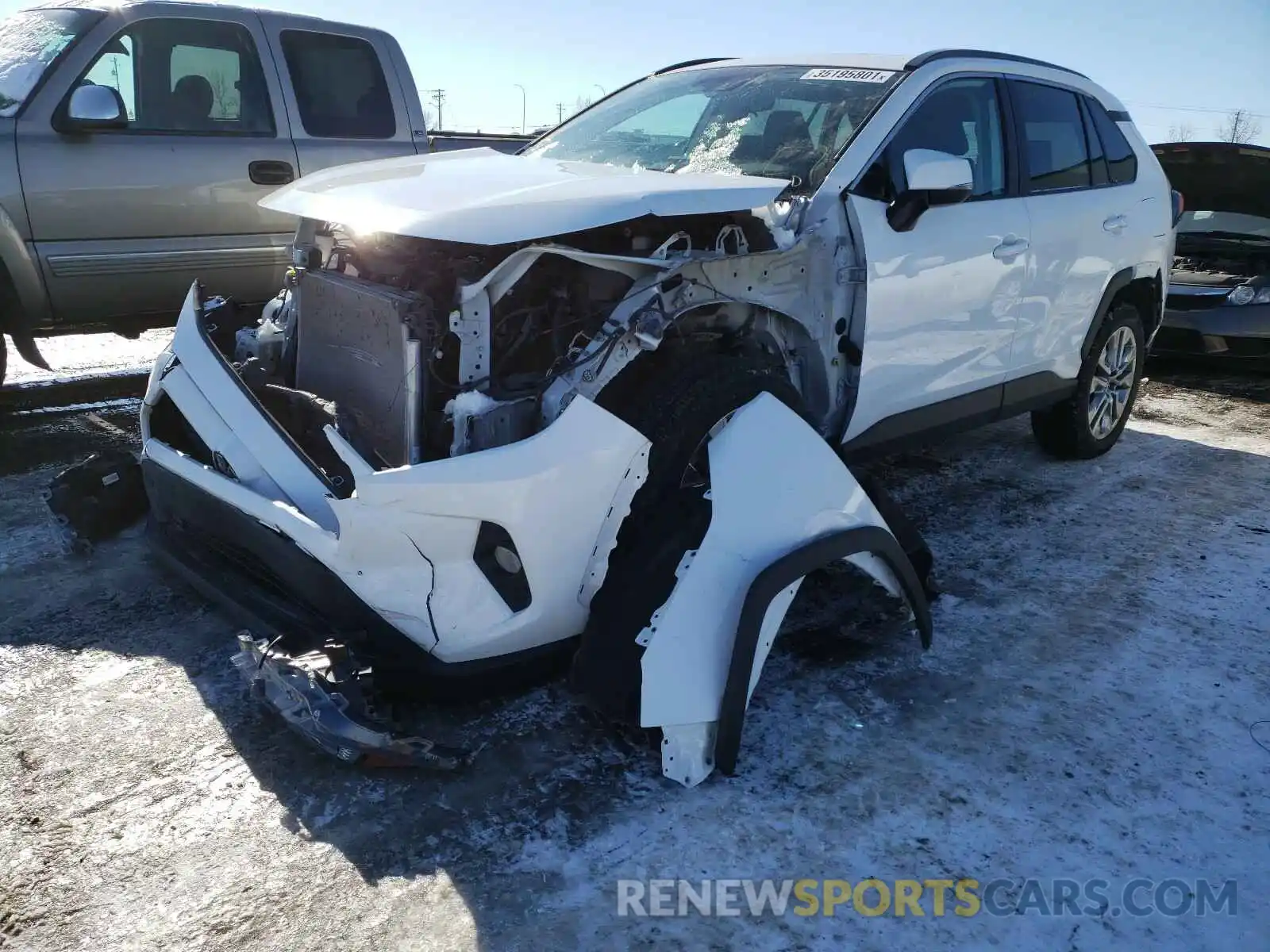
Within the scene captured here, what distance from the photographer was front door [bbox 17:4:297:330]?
4.95m

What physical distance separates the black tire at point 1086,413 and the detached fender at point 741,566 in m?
2.62

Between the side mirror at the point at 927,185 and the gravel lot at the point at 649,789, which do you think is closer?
the gravel lot at the point at 649,789

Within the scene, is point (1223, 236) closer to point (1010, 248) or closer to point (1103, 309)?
point (1103, 309)

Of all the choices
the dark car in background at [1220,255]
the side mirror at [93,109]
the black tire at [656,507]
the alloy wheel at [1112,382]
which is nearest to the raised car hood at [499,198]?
the black tire at [656,507]

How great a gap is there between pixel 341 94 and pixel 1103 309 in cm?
437

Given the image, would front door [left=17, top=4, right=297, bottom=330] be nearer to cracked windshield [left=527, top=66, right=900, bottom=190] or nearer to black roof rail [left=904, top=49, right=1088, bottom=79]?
cracked windshield [left=527, top=66, right=900, bottom=190]

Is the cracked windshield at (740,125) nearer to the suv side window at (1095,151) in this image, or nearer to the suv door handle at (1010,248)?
the suv door handle at (1010,248)

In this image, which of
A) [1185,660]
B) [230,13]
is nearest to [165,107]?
[230,13]

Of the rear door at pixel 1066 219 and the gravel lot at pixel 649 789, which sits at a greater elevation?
Answer: the rear door at pixel 1066 219

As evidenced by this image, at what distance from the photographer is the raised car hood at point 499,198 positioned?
2.52 m

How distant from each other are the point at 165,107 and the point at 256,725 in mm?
3975

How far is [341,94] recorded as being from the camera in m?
5.90

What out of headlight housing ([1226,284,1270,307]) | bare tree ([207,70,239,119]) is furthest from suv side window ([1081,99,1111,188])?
bare tree ([207,70,239,119])

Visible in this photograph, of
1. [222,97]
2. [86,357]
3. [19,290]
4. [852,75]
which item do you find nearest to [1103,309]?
[852,75]
